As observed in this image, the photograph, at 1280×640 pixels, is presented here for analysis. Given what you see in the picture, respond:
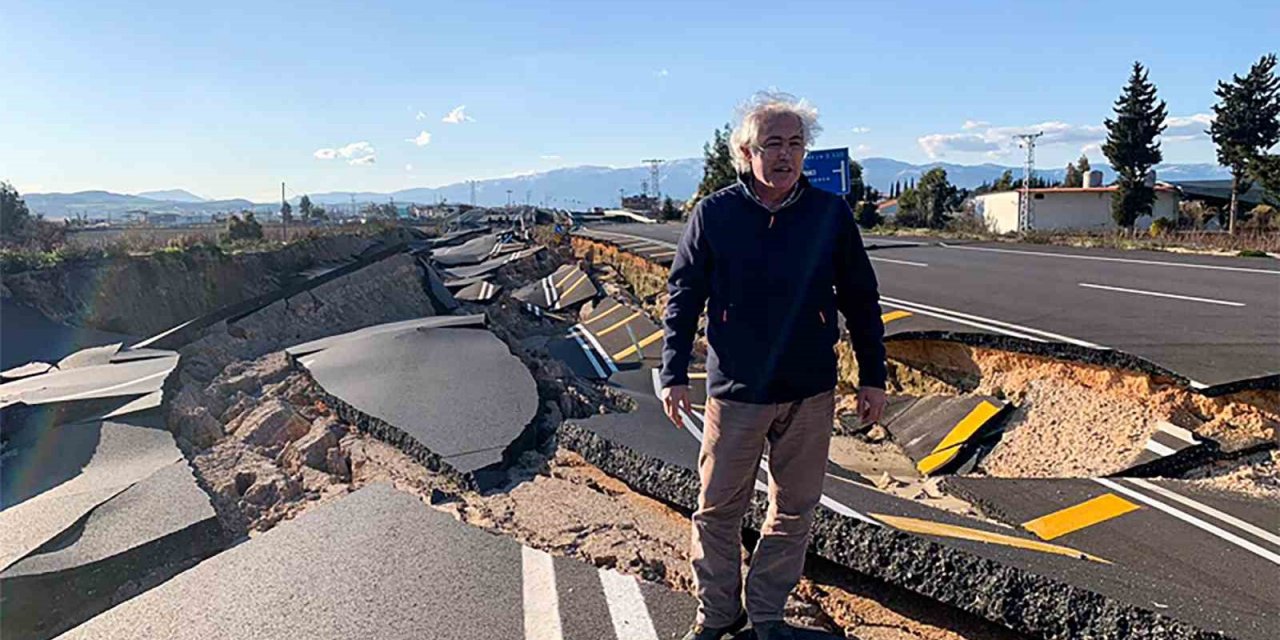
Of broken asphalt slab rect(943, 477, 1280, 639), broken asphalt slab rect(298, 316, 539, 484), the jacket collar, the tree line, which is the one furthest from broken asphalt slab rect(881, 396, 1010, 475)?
the tree line

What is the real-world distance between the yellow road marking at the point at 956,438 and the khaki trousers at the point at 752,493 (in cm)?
328

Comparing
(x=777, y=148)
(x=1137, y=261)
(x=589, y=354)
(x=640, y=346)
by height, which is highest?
(x=777, y=148)

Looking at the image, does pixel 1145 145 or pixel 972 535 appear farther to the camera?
pixel 1145 145

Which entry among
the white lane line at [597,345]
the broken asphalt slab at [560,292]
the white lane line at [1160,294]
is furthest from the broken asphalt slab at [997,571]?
the broken asphalt slab at [560,292]

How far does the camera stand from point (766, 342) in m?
2.48

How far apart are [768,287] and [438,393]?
16.2 feet

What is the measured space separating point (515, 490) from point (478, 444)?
77 cm

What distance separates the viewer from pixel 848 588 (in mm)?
3283

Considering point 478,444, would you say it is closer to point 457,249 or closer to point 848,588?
point 848,588

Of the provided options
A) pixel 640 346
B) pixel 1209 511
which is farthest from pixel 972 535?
pixel 640 346

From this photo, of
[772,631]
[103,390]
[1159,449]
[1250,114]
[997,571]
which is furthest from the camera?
[1250,114]

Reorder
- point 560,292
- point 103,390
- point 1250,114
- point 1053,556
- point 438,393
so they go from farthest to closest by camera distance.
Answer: point 1250,114, point 560,292, point 103,390, point 438,393, point 1053,556

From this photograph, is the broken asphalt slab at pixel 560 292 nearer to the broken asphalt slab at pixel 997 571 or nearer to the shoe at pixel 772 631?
the broken asphalt slab at pixel 997 571

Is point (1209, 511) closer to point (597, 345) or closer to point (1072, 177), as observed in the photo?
point (597, 345)
